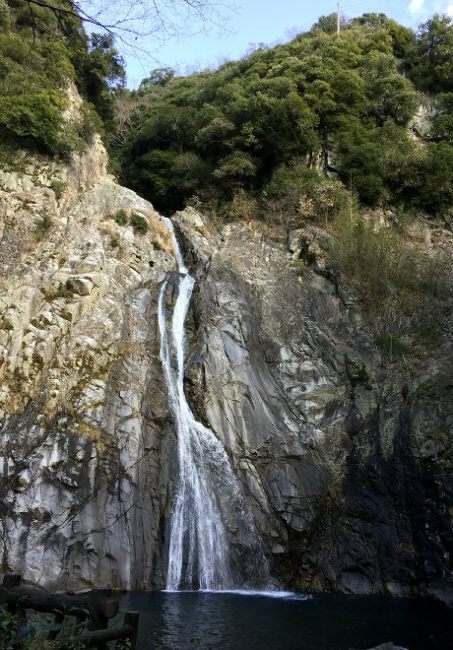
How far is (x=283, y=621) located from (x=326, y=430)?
22.6ft

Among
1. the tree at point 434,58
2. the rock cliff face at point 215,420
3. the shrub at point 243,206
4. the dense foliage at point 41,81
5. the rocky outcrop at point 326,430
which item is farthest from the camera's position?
the tree at point 434,58

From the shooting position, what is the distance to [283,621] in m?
11.0

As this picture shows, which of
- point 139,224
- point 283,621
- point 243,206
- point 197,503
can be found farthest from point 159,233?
point 283,621

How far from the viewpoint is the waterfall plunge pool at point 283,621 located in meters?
9.68

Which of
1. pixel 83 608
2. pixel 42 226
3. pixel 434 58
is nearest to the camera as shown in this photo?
pixel 83 608

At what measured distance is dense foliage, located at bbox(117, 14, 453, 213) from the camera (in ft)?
83.0

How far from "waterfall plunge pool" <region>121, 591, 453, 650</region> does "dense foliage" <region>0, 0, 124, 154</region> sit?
19.2 meters

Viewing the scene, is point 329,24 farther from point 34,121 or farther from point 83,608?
point 83,608

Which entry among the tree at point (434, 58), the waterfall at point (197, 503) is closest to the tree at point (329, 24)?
→ the tree at point (434, 58)

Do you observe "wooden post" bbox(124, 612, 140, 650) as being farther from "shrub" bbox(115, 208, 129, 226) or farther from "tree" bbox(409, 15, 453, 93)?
"tree" bbox(409, 15, 453, 93)

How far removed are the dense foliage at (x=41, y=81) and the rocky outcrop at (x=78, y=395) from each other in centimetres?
206

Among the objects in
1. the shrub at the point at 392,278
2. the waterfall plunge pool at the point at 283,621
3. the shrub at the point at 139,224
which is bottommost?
the waterfall plunge pool at the point at 283,621

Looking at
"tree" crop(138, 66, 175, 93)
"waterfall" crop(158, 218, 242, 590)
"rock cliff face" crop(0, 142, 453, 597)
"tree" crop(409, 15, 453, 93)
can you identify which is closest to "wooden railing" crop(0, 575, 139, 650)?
"rock cliff face" crop(0, 142, 453, 597)

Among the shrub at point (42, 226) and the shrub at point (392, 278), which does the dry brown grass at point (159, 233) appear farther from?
the shrub at point (392, 278)
